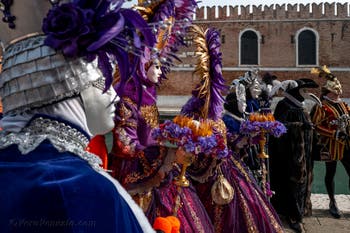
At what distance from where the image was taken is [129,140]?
2.48m

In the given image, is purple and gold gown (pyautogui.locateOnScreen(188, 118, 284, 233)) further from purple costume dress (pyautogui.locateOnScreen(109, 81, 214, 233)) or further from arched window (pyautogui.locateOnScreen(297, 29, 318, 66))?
arched window (pyautogui.locateOnScreen(297, 29, 318, 66))

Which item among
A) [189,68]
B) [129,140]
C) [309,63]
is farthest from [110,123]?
[309,63]

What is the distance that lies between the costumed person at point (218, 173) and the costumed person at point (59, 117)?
6.35ft

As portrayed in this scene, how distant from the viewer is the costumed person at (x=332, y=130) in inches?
217

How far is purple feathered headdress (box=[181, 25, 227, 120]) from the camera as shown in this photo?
335 centimetres

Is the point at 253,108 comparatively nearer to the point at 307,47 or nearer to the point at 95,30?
the point at 95,30

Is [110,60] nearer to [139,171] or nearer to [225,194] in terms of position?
[139,171]

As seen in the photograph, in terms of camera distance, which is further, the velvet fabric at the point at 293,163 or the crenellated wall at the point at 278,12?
the crenellated wall at the point at 278,12

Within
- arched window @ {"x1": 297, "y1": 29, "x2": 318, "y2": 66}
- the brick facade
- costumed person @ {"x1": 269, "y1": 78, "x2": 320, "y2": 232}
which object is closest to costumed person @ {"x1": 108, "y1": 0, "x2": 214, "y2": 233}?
costumed person @ {"x1": 269, "y1": 78, "x2": 320, "y2": 232}

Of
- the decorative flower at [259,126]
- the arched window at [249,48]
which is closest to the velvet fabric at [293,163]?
the decorative flower at [259,126]

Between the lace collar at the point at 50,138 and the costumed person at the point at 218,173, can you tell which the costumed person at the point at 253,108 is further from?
the lace collar at the point at 50,138

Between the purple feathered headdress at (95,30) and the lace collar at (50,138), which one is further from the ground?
the purple feathered headdress at (95,30)

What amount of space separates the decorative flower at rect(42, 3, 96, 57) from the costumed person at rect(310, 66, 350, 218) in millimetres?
4899

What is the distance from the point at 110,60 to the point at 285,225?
4.38 meters
